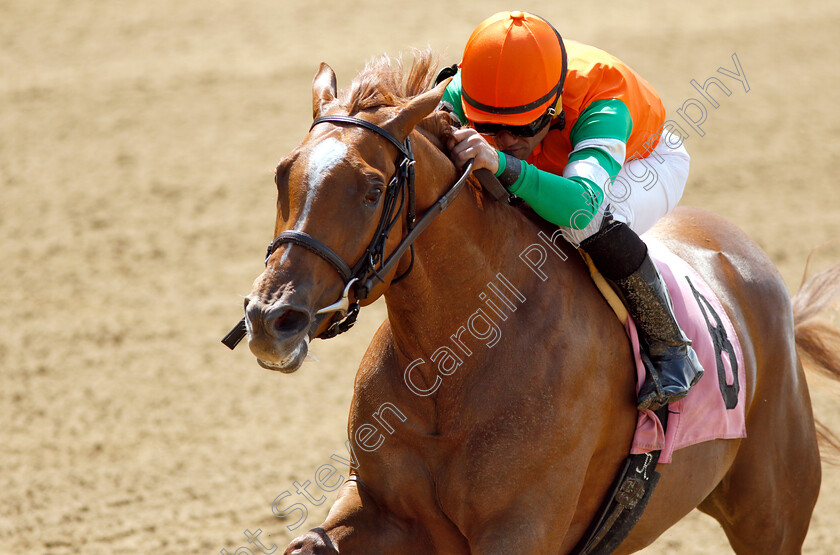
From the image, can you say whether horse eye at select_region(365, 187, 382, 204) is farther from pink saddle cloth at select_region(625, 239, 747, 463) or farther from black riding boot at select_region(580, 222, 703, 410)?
pink saddle cloth at select_region(625, 239, 747, 463)

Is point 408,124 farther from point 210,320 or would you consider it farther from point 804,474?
point 210,320

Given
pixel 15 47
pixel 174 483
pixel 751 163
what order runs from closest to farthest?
pixel 174 483 → pixel 751 163 → pixel 15 47

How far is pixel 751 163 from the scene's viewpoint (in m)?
9.73

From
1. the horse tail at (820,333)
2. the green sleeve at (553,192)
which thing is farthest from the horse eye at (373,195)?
the horse tail at (820,333)

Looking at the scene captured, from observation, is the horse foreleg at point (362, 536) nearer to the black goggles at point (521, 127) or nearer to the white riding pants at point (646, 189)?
the white riding pants at point (646, 189)

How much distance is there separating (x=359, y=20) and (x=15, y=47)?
13.5 ft

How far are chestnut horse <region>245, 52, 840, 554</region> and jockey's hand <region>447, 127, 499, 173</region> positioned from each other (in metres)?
0.05

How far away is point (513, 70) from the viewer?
2.99 m

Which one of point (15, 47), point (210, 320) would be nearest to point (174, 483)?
point (210, 320)

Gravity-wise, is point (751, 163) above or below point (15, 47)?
below

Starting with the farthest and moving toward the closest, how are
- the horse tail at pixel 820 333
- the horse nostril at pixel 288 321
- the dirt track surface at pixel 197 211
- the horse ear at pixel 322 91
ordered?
the dirt track surface at pixel 197 211
the horse tail at pixel 820 333
the horse ear at pixel 322 91
the horse nostril at pixel 288 321

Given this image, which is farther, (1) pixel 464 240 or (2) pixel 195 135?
(2) pixel 195 135

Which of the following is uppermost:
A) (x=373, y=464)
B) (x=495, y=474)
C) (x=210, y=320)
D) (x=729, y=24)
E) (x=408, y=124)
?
(x=729, y=24)

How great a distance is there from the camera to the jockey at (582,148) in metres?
2.93
